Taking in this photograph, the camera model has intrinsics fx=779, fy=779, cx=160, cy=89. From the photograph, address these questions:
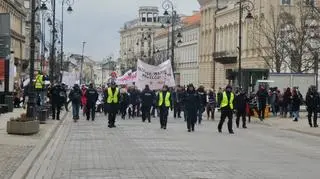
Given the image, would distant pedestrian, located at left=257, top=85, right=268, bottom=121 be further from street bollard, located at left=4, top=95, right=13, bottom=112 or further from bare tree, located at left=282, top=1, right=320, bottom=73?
bare tree, located at left=282, top=1, right=320, bottom=73

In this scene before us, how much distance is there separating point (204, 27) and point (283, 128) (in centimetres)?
9648

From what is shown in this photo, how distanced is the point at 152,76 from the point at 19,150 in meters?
25.5

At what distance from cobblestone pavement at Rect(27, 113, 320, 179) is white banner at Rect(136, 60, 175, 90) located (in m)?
15.2

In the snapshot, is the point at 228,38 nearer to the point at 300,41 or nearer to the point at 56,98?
the point at 300,41

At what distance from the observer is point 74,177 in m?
13.8

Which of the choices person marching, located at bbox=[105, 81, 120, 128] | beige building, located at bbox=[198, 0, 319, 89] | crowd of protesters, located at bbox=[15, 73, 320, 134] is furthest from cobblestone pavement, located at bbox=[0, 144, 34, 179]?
beige building, located at bbox=[198, 0, 319, 89]

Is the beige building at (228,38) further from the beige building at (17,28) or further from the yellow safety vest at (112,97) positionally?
the yellow safety vest at (112,97)

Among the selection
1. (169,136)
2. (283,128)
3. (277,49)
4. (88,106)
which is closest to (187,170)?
(169,136)

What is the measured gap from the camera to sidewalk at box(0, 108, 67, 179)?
47.6 ft

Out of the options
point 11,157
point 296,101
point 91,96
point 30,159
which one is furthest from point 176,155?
point 296,101

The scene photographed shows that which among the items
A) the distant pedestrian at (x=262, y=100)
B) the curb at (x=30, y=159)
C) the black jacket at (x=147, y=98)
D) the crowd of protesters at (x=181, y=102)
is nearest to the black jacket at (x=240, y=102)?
the crowd of protesters at (x=181, y=102)

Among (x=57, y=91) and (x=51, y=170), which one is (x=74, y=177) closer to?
(x=51, y=170)

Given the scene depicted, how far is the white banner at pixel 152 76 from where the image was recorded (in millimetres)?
43719

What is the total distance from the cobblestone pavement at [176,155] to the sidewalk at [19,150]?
260 millimetres
